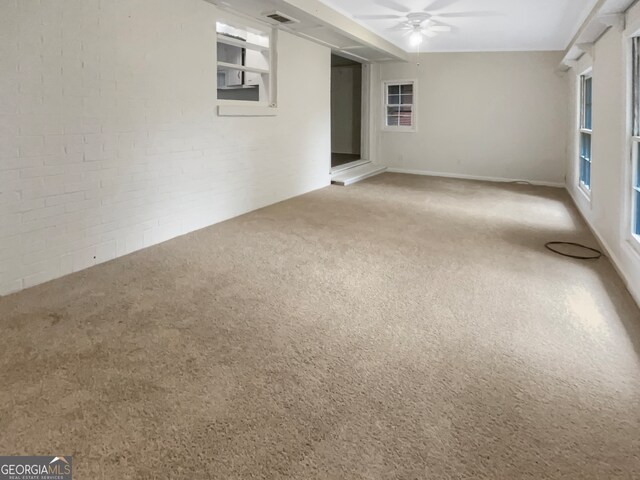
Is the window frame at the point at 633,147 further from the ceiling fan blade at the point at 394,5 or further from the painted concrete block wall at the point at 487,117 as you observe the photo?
the painted concrete block wall at the point at 487,117

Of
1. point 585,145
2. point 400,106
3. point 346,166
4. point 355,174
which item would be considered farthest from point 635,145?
point 400,106

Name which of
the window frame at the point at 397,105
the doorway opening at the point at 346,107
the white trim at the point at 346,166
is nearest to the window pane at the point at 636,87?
the white trim at the point at 346,166

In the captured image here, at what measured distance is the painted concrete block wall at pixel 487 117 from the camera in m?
8.20

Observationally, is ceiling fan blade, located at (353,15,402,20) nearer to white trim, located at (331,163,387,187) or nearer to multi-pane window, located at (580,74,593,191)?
white trim, located at (331,163,387,187)

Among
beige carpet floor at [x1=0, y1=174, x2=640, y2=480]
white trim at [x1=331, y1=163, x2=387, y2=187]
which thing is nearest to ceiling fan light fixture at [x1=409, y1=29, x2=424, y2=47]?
white trim at [x1=331, y1=163, x2=387, y2=187]

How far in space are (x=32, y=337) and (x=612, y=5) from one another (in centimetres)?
471

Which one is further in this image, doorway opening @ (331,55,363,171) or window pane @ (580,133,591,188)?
doorway opening @ (331,55,363,171)

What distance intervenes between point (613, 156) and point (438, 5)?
2.91m

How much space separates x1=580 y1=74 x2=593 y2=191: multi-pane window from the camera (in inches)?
240

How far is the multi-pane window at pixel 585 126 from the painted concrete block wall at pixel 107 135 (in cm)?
455

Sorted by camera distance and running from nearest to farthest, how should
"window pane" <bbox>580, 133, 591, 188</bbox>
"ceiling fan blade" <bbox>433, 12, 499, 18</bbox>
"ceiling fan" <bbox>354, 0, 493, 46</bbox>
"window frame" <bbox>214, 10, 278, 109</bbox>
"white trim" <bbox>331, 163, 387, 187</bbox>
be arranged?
"window frame" <bbox>214, 10, 278, 109</bbox> → "ceiling fan" <bbox>354, 0, 493, 46</bbox> → "ceiling fan blade" <bbox>433, 12, 499, 18</bbox> → "window pane" <bbox>580, 133, 591, 188</bbox> → "white trim" <bbox>331, 163, 387, 187</bbox>

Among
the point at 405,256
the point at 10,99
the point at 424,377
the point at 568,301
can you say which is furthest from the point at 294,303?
the point at 10,99

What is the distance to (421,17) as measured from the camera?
6.08 metres

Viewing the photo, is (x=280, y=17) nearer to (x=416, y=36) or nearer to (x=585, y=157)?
(x=416, y=36)
